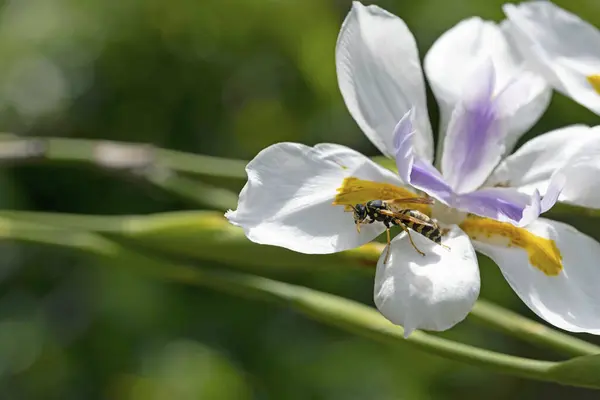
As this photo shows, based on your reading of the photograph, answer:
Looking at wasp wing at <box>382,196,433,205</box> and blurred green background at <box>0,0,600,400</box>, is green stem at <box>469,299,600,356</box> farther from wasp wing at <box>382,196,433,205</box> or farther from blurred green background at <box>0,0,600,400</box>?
blurred green background at <box>0,0,600,400</box>

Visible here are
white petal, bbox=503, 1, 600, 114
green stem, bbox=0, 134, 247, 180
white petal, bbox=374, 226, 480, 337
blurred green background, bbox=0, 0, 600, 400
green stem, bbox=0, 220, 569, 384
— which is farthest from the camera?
blurred green background, bbox=0, 0, 600, 400

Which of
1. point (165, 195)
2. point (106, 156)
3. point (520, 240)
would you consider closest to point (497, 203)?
point (520, 240)

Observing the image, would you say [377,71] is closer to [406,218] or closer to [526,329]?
[406,218]

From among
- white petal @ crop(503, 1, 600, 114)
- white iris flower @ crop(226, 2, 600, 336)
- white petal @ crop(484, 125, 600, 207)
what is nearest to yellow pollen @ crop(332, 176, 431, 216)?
white iris flower @ crop(226, 2, 600, 336)

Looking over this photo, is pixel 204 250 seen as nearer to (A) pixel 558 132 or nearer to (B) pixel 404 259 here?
(B) pixel 404 259

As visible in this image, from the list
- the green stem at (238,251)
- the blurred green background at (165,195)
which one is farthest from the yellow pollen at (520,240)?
the blurred green background at (165,195)

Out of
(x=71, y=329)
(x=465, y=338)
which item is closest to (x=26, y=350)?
(x=71, y=329)
